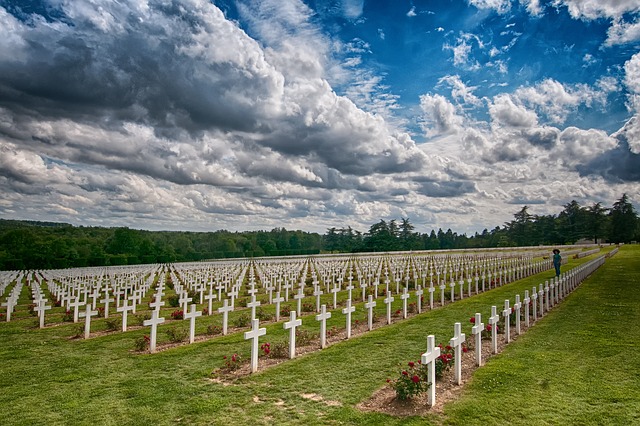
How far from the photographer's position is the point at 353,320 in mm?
12414

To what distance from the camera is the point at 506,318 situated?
9406 mm

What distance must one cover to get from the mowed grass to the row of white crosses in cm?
36

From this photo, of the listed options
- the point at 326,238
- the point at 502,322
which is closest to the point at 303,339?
the point at 502,322

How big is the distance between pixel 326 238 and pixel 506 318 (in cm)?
11975

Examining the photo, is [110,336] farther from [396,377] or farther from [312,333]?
[396,377]

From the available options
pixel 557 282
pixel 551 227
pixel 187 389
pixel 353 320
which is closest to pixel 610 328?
pixel 557 282

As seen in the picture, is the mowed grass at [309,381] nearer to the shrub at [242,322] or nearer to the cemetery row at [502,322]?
the cemetery row at [502,322]

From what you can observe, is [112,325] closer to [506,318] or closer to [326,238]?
[506,318]

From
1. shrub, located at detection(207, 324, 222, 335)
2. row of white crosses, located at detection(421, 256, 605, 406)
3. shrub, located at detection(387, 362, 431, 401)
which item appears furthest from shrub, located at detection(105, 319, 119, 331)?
shrub, located at detection(387, 362, 431, 401)

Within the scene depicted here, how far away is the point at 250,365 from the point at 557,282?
41.5ft

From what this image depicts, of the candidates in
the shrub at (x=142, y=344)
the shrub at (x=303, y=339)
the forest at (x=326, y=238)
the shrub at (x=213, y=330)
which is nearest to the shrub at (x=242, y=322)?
the shrub at (x=213, y=330)

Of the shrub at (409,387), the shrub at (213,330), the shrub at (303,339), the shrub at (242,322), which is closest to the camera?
the shrub at (409,387)

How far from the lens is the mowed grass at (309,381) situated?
5363 millimetres

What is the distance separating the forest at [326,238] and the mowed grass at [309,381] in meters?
59.4
